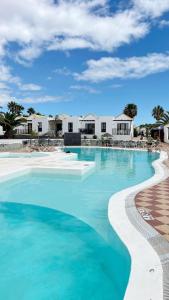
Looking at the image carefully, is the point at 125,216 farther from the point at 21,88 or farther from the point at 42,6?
the point at 21,88

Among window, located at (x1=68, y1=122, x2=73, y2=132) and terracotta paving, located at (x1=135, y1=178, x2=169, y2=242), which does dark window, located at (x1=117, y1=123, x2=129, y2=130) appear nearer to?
window, located at (x1=68, y1=122, x2=73, y2=132)

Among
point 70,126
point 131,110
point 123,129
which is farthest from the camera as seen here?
point 131,110

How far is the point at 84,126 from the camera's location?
137ft

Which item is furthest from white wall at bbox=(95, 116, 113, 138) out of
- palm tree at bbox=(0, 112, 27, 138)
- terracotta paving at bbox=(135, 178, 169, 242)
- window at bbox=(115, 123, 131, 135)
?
terracotta paving at bbox=(135, 178, 169, 242)

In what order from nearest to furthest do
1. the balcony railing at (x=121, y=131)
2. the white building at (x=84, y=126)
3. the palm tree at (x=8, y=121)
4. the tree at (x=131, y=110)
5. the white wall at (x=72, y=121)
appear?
1. the palm tree at (x=8, y=121)
2. the balcony railing at (x=121, y=131)
3. the white building at (x=84, y=126)
4. the white wall at (x=72, y=121)
5. the tree at (x=131, y=110)

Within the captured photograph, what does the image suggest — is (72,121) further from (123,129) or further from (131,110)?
(131,110)

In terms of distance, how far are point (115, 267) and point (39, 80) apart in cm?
4254

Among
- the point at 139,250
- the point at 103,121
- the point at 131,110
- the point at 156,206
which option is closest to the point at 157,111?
the point at 131,110

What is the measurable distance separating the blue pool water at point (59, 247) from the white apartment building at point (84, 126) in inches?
1216

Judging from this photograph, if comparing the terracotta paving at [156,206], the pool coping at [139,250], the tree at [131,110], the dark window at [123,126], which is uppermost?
the tree at [131,110]

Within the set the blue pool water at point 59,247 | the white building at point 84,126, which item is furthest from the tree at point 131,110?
the blue pool water at point 59,247

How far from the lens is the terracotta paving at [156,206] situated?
5.02 m

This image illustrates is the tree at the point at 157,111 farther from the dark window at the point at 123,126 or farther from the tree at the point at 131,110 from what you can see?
the dark window at the point at 123,126

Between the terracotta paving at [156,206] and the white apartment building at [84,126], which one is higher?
the white apartment building at [84,126]
